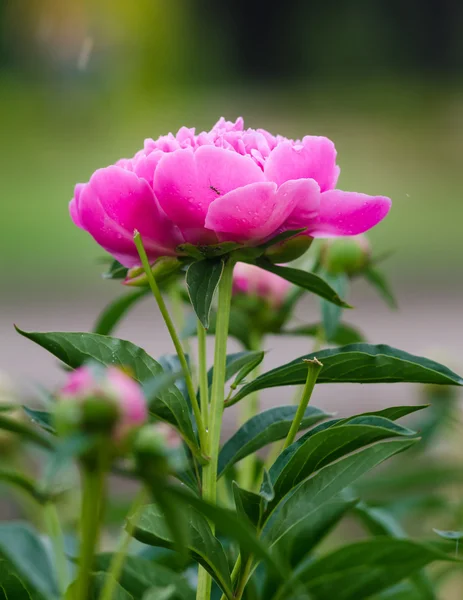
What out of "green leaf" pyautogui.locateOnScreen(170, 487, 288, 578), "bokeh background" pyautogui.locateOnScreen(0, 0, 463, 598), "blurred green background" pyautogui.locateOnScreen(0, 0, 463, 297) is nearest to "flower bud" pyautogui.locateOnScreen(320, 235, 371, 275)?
"green leaf" pyautogui.locateOnScreen(170, 487, 288, 578)

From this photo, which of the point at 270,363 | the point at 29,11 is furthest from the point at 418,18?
the point at 270,363

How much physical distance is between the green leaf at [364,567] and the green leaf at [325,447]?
0.05 meters

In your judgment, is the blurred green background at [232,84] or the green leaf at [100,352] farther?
the blurred green background at [232,84]

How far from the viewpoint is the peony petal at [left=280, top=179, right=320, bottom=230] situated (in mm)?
452

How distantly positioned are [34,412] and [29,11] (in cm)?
809

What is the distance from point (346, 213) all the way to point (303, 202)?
0.03m

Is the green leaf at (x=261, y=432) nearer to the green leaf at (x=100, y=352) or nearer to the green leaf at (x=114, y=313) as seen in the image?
the green leaf at (x=100, y=352)

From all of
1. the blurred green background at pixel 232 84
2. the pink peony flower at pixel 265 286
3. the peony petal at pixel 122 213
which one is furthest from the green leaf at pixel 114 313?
the blurred green background at pixel 232 84

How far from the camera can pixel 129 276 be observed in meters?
0.51

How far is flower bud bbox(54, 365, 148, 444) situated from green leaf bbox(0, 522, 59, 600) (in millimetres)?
85

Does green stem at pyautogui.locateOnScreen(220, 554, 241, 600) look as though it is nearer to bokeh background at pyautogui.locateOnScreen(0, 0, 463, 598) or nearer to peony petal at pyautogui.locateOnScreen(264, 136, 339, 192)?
peony petal at pyautogui.locateOnScreen(264, 136, 339, 192)

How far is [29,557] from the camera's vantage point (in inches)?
14.8

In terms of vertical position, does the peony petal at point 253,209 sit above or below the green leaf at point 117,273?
above

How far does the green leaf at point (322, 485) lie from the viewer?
0.40m
